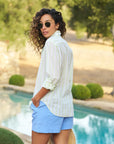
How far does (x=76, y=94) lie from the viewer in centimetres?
1209

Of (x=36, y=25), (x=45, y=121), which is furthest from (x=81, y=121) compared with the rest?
(x=45, y=121)

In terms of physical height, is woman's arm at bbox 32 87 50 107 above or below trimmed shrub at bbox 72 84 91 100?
above

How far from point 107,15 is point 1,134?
1020 centimetres

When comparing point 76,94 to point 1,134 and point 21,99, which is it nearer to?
point 21,99

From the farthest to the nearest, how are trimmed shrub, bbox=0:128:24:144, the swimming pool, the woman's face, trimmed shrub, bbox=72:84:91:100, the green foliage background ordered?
the green foliage background, trimmed shrub, bbox=72:84:91:100, the swimming pool, trimmed shrub, bbox=0:128:24:144, the woman's face

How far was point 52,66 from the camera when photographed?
2.11m

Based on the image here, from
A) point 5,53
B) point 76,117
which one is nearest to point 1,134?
point 76,117

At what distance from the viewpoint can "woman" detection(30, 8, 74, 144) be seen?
2.12 metres

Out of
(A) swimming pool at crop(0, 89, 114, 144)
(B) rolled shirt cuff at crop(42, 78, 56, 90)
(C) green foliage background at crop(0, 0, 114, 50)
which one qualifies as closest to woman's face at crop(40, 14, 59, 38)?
(B) rolled shirt cuff at crop(42, 78, 56, 90)

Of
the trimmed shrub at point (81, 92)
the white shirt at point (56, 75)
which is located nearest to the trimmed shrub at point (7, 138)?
the white shirt at point (56, 75)

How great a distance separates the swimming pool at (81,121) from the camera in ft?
27.6

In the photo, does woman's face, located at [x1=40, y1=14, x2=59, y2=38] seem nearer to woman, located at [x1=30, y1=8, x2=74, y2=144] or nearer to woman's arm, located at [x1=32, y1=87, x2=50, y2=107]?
woman, located at [x1=30, y1=8, x2=74, y2=144]

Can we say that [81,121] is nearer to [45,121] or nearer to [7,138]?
[7,138]

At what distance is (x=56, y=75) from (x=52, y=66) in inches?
2.9
